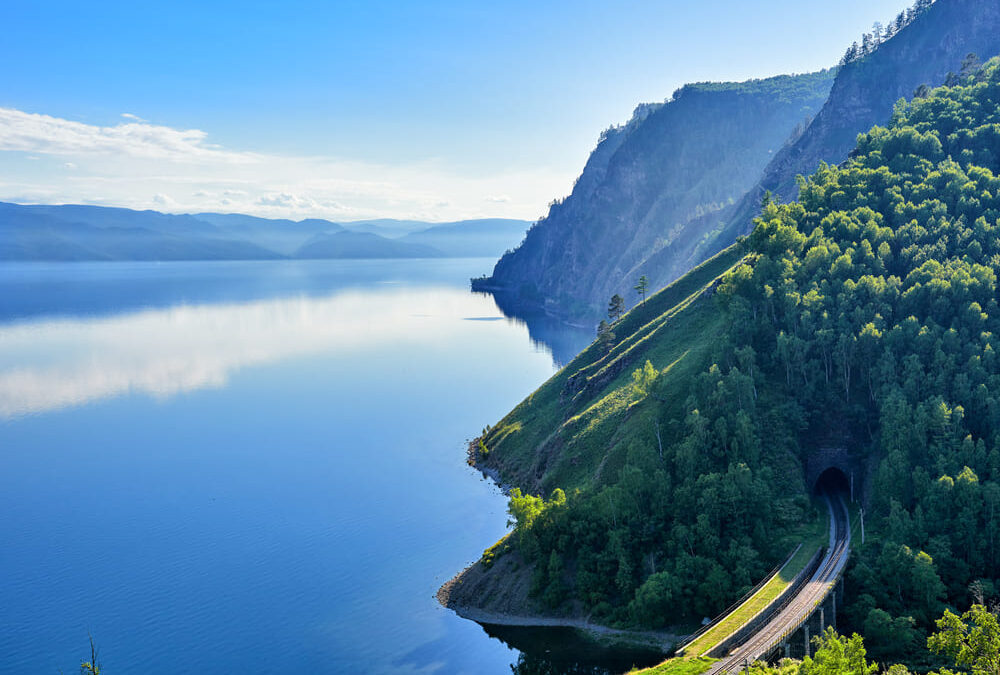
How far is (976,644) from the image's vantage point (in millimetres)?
51188

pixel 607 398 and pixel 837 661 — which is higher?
pixel 607 398

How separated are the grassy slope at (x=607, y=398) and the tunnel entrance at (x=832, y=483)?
22853 mm

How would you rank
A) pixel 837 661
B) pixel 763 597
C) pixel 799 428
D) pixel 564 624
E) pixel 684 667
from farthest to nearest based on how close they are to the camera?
pixel 799 428 → pixel 564 624 → pixel 763 597 → pixel 684 667 → pixel 837 661

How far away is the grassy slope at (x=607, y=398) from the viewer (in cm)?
10150

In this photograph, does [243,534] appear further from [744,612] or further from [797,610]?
[797,610]

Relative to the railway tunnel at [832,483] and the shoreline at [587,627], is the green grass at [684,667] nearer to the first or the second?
the shoreline at [587,627]

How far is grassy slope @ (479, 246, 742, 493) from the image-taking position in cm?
10150

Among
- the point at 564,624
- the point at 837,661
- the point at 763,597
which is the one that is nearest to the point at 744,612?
the point at 763,597

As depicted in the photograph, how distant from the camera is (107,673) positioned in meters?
72.0

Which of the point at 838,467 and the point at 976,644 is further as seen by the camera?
the point at 838,467

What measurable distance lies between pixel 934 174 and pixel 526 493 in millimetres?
94377

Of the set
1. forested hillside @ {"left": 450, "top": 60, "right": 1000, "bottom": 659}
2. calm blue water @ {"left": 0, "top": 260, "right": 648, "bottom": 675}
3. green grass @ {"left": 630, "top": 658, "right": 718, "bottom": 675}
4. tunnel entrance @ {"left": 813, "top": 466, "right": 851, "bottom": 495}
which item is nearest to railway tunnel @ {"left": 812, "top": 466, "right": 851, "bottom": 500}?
tunnel entrance @ {"left": 813, "top": 466, "right": 851, "bottom": 495}

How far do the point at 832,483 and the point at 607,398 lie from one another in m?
37.1

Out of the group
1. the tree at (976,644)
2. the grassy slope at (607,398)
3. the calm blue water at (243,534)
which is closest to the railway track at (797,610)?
the tree at (976,644)
